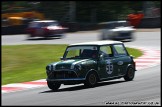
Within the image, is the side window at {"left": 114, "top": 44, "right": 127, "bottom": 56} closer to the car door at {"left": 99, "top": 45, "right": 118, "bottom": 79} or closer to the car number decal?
the car door at {"left": 99, "top": 45, "right": 118, "bottom": 79}

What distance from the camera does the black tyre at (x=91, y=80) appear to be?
1366 cm

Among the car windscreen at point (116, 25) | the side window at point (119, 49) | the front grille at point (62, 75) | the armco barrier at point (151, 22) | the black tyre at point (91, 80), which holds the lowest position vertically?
the armco barrier at point (151, 22)

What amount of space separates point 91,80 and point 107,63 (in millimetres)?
996

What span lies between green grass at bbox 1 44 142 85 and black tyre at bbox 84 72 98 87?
13.1 feet

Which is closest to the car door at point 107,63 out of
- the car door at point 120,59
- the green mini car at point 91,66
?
the green mini car at point 91,66

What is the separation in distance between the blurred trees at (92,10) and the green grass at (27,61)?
28.8 meters

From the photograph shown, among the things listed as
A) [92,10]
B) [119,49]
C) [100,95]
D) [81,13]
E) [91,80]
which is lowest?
[81,13]

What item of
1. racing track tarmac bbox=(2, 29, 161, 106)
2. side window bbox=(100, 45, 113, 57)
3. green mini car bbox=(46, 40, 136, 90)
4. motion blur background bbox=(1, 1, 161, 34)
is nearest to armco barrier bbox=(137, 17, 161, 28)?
motion blur background bbox=(1, 1, 161, 34)

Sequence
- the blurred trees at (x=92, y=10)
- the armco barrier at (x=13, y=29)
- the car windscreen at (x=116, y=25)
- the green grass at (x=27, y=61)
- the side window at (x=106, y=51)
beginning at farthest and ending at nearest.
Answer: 1. the blurred trees at (x=92, y=10)
2. the armco barrier at (x=13, y=29)
3. the car windscreen at (x=116, y=25)
4. the green grass at (x=27, y=61)
5. the side window at (x=106, y=51)

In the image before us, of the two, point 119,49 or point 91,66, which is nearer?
point 91,66

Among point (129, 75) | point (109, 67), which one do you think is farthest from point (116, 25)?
point (109, 67)

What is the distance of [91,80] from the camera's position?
13.8 metres

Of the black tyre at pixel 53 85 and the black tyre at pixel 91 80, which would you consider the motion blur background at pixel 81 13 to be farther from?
the black tyre at pixel 91 80

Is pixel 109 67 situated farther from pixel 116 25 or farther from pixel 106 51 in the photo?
pixel 116 25
